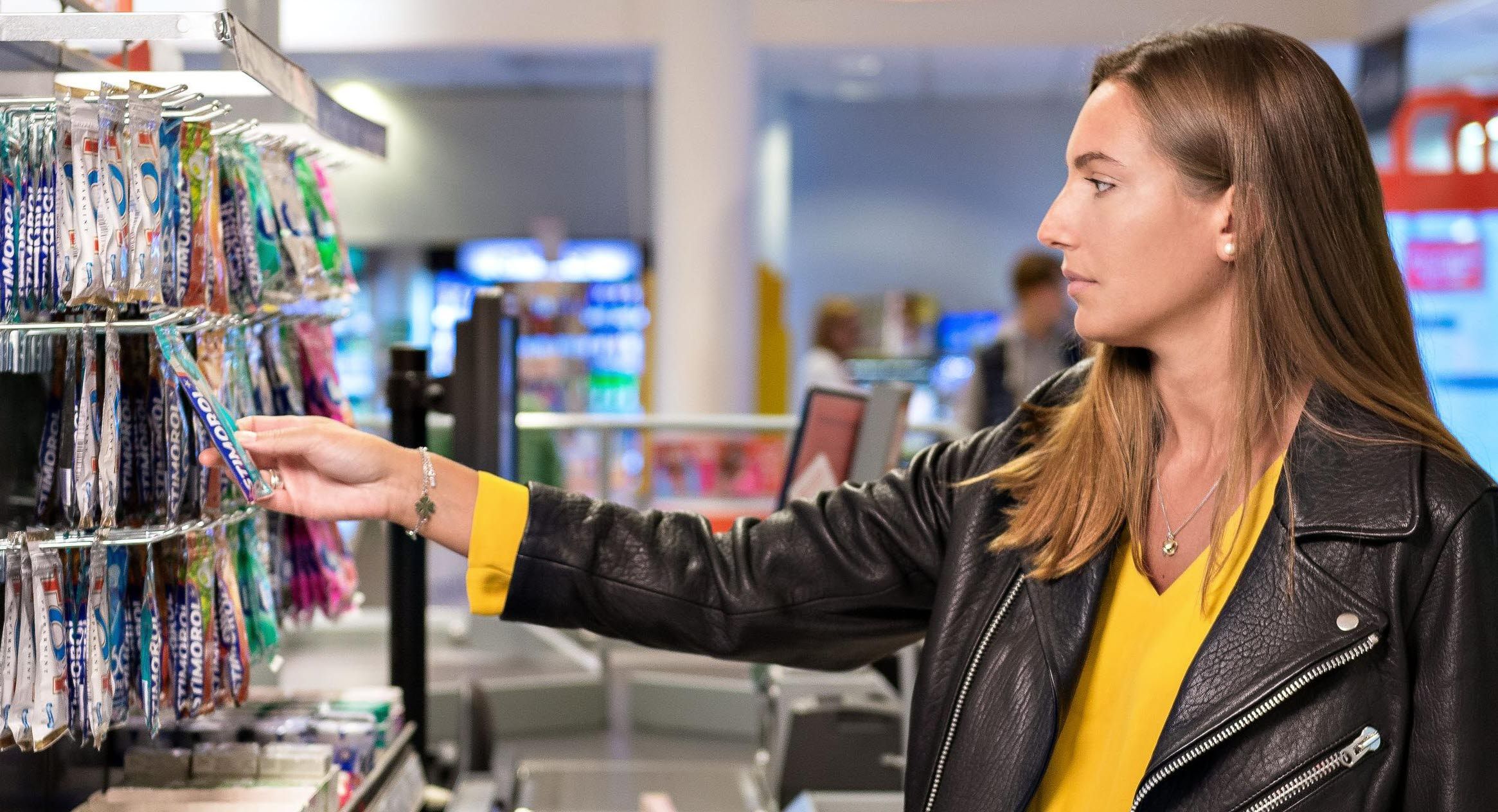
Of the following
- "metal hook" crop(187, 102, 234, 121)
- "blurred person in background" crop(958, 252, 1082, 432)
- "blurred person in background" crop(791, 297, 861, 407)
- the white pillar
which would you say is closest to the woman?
"metal hook" crop(187, 102, 234, 121)

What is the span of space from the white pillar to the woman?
5.85 meters

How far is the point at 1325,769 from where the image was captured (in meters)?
1.20

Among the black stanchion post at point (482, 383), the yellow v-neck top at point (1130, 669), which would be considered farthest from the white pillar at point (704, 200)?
the yellow v-neck top at point (1130, 669)

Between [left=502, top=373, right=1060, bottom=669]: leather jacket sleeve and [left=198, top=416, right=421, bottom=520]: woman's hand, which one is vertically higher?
[left=198, top=416, right=421, bottom=520]: woman's hand

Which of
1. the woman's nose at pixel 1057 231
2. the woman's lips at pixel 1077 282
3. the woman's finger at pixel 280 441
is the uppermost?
the woman's nose at pixel 1057 231

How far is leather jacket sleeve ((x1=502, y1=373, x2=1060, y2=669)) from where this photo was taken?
149 centimetres

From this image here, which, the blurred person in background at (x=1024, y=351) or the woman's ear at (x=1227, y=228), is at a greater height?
the woman's ear at (x=1227, y=228)

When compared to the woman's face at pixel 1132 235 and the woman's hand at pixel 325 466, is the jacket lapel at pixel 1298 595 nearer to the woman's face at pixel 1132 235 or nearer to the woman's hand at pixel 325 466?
the woman's face at pixel 1132 235

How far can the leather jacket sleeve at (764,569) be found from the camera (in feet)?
4.89

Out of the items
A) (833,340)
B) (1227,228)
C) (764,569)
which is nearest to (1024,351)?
(833,340)

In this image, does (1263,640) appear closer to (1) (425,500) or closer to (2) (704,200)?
(1) (425,500)

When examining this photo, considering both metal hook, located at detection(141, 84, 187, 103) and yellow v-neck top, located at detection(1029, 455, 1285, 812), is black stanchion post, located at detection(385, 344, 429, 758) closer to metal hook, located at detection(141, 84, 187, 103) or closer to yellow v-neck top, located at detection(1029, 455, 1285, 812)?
metal hook, located at detection(141, 84, 187, 103)

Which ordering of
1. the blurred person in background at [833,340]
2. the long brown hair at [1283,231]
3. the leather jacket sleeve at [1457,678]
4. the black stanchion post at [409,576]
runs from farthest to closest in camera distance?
the blurred person in background at [833,340] < the black stanchion post at [409,576] < the long brown hair at [1283,231] < the leather jacket sleeve at [1457,678]

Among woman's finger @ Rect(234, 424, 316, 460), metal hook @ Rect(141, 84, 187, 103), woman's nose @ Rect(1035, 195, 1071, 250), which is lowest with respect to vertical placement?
woman's finger @ Rect(234, 424, 316, 460)
